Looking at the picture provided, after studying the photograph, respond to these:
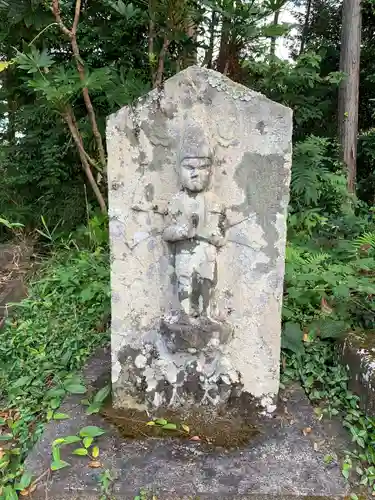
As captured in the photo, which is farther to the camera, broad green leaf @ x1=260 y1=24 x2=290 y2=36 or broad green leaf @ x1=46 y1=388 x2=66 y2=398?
broad green leaf @ x1=260 y1=24 x2=290 y2=36

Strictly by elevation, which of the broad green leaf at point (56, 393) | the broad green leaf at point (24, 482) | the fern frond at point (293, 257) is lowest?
the broad green leaf at point (24, 482)

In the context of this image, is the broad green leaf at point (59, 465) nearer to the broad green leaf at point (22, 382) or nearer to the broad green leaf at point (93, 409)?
the broad green leaf at point (93, 409)

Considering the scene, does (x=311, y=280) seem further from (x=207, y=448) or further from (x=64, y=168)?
(x=64, y=168)

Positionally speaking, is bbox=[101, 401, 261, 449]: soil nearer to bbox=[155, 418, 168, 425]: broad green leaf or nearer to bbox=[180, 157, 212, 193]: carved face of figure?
bbox=[155, 418, 168, 425]: broad green leaf

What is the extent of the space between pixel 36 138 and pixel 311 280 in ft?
13.5

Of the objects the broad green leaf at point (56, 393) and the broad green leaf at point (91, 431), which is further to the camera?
the broad green leaf at point (56, 393)

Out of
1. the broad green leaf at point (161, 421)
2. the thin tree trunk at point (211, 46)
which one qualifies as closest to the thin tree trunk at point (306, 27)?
the thin tree trunk at point (211, 46)

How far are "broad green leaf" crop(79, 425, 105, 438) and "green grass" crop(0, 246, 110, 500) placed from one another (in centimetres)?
28

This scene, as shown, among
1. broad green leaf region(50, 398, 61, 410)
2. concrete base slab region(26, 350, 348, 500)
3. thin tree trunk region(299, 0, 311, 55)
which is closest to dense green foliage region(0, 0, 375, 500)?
broad green leaf region(50, 398, 61, 410)

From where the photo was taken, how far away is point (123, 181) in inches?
95.9

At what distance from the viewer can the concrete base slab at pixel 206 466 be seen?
2033mm

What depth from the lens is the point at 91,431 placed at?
7.76ft

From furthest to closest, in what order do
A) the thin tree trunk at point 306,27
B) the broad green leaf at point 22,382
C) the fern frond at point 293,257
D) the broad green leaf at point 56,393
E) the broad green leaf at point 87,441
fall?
1. the thin tree trunk at point 306,27
2. the fern frond at point 293,257
3. the broad green leaf at point 22,382
4. the broad green leaf at point 56,393
5. the broad green leaf at point 87,441

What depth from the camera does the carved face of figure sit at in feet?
7.55
